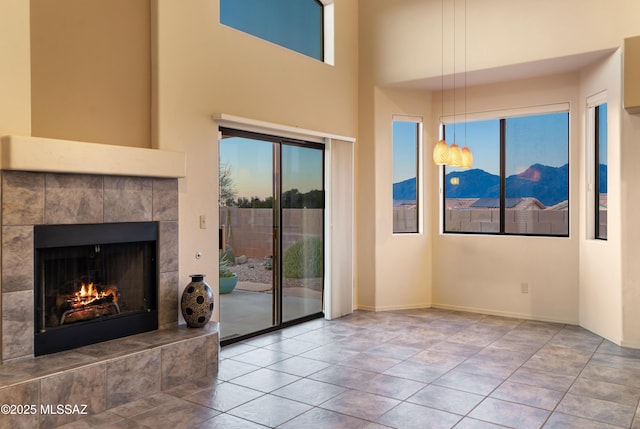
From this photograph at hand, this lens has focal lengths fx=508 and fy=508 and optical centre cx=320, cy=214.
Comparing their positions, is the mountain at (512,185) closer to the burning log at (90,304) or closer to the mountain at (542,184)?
the mountain at (542,184)

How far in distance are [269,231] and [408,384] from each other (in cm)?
225

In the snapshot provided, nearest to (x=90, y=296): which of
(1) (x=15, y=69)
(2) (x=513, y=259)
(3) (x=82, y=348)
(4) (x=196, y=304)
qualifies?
(3) (x=82, y=348)

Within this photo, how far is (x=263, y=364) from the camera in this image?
4.36 m

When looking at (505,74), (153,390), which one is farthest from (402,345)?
(505,74)

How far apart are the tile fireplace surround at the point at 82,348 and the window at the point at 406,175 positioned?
3.38m

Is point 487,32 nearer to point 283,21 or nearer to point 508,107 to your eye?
point 508,107

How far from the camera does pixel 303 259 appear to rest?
5887 millimetres

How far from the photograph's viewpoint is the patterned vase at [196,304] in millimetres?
4184

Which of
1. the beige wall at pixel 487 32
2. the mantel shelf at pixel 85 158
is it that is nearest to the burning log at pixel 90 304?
the mantel shelf at pixel 85 158

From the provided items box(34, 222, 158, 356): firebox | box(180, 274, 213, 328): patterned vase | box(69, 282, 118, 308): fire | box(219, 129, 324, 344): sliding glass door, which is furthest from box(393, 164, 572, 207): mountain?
box(69, 282, 118, 308): fire

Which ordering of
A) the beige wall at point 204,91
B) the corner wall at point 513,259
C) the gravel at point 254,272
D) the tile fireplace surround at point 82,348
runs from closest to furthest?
the tile fireplace surround at point 82,348 → the beige wall at point 204,91 → the gravel at point 254,272 → the corner wall at point 513,259

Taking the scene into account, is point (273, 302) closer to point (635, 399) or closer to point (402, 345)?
point (402, 345)

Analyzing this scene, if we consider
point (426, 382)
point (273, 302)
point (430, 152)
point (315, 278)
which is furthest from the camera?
point (430, 152)

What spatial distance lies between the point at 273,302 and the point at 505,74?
12.1 feet
